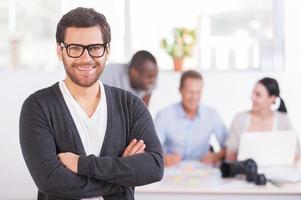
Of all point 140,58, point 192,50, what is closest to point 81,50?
point 140,58

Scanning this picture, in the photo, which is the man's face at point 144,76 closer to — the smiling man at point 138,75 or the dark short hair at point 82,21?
the smiling man at point 138,75

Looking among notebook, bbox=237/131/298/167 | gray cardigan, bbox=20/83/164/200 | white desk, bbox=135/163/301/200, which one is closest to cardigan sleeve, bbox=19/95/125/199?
gray cardigan, bbox=20/83/164/200

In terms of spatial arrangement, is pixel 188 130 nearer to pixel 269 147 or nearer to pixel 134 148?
pixel 269 147

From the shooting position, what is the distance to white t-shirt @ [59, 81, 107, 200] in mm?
1606

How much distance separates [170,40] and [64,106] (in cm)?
113

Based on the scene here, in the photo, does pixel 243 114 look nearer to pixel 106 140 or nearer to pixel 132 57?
pixel 132 57

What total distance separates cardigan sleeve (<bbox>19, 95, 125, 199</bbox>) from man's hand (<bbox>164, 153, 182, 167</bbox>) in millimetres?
1058

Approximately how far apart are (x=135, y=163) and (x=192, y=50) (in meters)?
1.15

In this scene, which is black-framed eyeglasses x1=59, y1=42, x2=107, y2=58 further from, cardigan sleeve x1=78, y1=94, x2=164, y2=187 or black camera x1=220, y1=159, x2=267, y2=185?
black camera x1=220, y1=159, x2=267, y2=185

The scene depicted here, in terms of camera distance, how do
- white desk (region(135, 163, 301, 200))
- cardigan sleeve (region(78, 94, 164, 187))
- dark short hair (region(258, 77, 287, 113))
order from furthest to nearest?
dark short hair (region(258, 77, 287, 113)) < white desk (region(135, 163, 301, 200)) < cardigan sleeve (region(78, 94, 164, 187))

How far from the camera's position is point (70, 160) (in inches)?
61.8

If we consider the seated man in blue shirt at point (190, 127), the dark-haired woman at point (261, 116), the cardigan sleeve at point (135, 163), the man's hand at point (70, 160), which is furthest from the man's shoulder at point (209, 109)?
the man's hand at point (70, 160)

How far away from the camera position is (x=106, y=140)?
161 cm

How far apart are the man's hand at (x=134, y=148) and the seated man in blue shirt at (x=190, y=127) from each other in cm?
98
